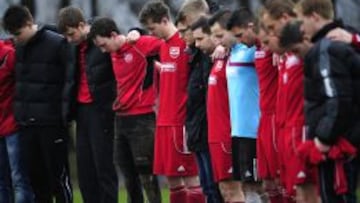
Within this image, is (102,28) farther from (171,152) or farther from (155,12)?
(171,152)

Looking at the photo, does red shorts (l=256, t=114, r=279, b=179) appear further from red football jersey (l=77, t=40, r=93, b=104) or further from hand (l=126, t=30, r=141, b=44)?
red football jersey (l=77, t=40, r=93, b=104)

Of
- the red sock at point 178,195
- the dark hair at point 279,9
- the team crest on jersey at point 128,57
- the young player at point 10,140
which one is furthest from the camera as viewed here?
the young player at point 10,140

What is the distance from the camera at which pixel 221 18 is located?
33.8 feet

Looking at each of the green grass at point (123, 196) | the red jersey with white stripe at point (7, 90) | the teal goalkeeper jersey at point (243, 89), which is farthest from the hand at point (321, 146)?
the green grass at point (123, 196)

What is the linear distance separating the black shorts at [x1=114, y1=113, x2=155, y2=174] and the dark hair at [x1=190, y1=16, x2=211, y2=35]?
1212 mm

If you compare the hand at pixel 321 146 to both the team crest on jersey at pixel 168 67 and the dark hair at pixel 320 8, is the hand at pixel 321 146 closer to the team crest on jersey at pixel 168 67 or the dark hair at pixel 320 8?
the dark hair at pixel 320 8

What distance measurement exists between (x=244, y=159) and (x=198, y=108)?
3.62 ft

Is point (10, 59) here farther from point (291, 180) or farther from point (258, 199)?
point (291, 180)

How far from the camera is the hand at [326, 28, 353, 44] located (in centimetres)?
839

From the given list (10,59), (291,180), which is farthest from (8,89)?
(291,180)

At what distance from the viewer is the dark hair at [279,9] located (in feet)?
30.6

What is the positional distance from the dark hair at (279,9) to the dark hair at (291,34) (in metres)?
0.63

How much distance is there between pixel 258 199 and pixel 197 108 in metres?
1.23

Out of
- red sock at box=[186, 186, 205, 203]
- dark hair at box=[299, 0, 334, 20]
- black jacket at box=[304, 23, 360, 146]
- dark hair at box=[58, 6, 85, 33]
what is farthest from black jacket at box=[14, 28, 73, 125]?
black jacket at box=[304, 23, 360, 146]
